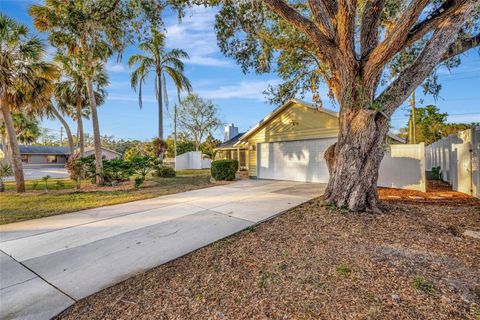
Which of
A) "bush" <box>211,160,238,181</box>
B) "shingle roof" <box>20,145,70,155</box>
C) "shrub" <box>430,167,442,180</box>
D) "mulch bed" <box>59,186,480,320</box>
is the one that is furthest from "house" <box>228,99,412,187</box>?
"shingle roof" <box>20,145,70,155</box>

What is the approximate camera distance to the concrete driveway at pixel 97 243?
2.60 m

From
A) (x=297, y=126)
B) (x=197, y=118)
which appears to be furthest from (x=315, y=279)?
(x=197, y=118)

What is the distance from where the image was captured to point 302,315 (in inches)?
80.4

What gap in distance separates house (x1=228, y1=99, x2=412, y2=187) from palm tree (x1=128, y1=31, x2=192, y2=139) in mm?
6248

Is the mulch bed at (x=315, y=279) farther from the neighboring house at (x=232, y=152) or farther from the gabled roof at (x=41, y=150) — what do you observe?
the gabled roof at (x=41, y=150)

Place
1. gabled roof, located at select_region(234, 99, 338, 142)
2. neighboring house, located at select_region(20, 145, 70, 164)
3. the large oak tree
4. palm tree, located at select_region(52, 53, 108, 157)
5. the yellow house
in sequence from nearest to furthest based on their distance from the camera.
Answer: the large oak tree < gabled roof, located at select_region(234, 99, 338, 142) < the yellow house < palm tree, located at select_region(52, 53, 108, 157) < neighboring house, located at select_region(20, 145, 70, 164)

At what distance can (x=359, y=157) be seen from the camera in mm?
4922

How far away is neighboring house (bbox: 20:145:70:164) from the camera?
35.8 meters

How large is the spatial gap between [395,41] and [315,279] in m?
4.25

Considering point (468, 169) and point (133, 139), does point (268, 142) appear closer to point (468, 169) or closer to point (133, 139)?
point (468, 169)

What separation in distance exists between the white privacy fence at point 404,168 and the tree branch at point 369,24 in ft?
12.6

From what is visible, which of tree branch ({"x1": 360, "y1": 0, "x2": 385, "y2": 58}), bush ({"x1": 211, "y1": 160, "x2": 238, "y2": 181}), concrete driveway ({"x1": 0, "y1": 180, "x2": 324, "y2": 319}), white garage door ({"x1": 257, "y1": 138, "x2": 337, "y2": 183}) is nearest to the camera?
concrete driveway ({"x1": 0, "y1": 180, "x2": 324, "y2": 319})

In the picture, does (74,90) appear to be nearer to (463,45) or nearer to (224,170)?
(224,170)

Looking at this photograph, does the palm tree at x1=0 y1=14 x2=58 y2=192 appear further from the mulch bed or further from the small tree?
the small tree
